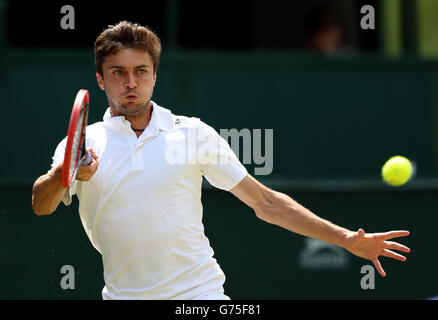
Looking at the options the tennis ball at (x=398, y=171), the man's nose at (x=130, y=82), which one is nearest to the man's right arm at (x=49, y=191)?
the man's nose at (x=130, y=82)

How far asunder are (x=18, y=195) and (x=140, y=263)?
2.98m

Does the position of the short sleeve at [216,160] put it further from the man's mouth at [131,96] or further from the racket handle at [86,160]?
the racket handle at [86,160]

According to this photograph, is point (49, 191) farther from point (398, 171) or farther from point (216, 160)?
point (398, 171)

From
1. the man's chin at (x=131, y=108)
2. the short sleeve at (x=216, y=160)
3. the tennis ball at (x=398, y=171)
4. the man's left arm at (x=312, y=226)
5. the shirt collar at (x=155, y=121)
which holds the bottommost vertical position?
the man's left arm at (x=312, y=226)

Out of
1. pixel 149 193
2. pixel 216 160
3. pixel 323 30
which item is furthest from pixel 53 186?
pixel 323 30

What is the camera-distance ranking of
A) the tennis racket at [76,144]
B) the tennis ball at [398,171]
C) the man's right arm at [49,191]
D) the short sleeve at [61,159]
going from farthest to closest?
the tennis ball at [398,171] → the short sleeve at [61,159] → the man's right arm at [49,191] → the tennis racket at [76,144]

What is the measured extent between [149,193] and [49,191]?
44 centimetres

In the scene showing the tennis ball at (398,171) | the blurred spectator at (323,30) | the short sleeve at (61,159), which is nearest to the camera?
the short sleeve at (61,159)

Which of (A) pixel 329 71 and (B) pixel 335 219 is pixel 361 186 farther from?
(A) pixel 329 71

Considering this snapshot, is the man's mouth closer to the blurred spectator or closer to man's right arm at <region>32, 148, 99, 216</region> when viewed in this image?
man's right arm at <region>32, 148, 99, 216</region>

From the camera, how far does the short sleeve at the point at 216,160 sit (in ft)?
12.7

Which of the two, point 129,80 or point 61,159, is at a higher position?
point 129,80

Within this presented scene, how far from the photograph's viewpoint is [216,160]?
3.89 m
